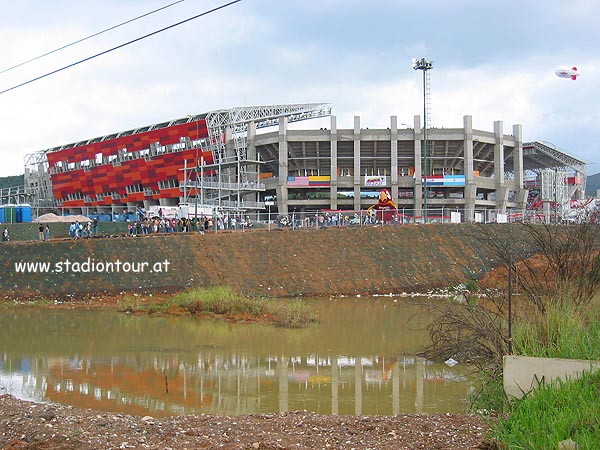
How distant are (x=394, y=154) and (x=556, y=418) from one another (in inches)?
3230

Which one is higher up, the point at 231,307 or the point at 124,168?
the point at 124,168

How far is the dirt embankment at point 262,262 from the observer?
4178 centimetres

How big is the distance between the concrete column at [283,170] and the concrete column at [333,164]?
20.9ft

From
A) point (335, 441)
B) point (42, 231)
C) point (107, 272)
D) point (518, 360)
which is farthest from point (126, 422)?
point (42, 231)

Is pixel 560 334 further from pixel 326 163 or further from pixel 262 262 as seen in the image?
pixel 326 163

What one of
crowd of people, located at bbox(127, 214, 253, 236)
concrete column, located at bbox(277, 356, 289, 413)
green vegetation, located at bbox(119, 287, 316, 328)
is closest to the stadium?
crowd of people, located at bbox(127, 214, 253, 236)

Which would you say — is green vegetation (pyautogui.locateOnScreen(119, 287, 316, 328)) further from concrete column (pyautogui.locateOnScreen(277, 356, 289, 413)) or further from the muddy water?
concrete column (pyautogui.locateOnScreen(277, 356, 289, 413))

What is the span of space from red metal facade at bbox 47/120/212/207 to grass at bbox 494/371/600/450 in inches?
3218

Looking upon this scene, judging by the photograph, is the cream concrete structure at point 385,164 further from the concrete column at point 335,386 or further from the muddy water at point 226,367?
the concrete column at point 335,386

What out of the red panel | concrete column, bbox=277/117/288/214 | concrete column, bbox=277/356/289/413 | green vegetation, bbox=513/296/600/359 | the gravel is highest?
the red panel

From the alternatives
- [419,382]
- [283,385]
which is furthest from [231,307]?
[419,382]

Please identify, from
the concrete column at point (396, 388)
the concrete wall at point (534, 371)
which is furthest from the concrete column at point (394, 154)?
the concrete wall at point (534, 371)

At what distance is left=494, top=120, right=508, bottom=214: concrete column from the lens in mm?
91562

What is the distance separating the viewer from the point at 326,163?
94.9 meters
